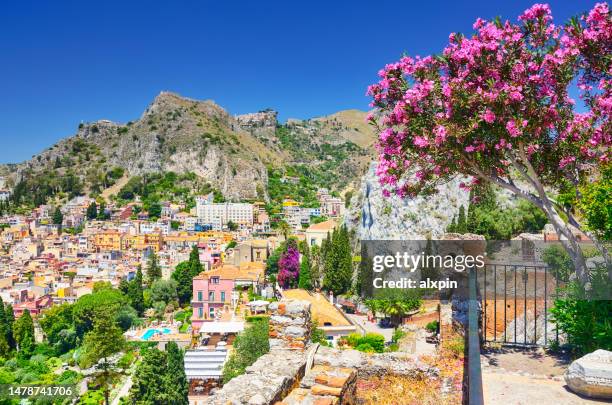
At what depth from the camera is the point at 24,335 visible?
39.7 metres

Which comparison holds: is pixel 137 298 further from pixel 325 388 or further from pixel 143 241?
pixel 325 388

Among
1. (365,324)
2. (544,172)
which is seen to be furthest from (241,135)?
(544,172)

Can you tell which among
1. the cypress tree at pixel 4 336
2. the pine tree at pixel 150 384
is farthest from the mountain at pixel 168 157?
the pine tree at pixel 150 384

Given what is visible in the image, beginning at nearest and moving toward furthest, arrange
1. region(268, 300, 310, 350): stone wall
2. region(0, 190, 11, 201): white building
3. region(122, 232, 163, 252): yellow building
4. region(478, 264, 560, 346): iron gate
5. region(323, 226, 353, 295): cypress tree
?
region(268, 300, 310, 350): stone wall, region(478, 264, 560, 346): iron gate, region(323, 226, 353, 295): cypress tree, region(122, 232, 163, 252): yellow building, region(0, 190, 11, 201): white building

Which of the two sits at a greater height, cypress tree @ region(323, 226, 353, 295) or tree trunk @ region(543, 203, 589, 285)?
tree trunk @ region(543, 203, 589, 285)

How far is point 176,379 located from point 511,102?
21.7 meters

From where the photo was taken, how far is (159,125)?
135 metres

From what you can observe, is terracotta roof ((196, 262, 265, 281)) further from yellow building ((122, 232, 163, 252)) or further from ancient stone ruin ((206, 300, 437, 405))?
ancient stone ruin ((206, 300, 437, 405))

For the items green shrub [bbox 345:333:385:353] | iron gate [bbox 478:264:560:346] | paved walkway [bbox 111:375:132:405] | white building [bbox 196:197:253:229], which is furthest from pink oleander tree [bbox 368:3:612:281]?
white building [bbox 196:197:253:229]

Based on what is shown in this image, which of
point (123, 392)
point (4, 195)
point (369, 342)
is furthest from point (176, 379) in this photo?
point (4, 195)

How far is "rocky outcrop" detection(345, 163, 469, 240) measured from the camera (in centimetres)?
3769

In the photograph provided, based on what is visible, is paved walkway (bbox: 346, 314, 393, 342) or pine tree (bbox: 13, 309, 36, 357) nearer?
paved walkway (bbox: 346, 314, 393, 342)

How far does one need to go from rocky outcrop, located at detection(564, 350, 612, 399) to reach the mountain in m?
110

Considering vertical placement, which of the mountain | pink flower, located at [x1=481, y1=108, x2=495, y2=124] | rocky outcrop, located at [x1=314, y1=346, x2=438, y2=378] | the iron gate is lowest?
rocky outcrop, located at [x1=314, y1=346, x2=438, y2=378]
